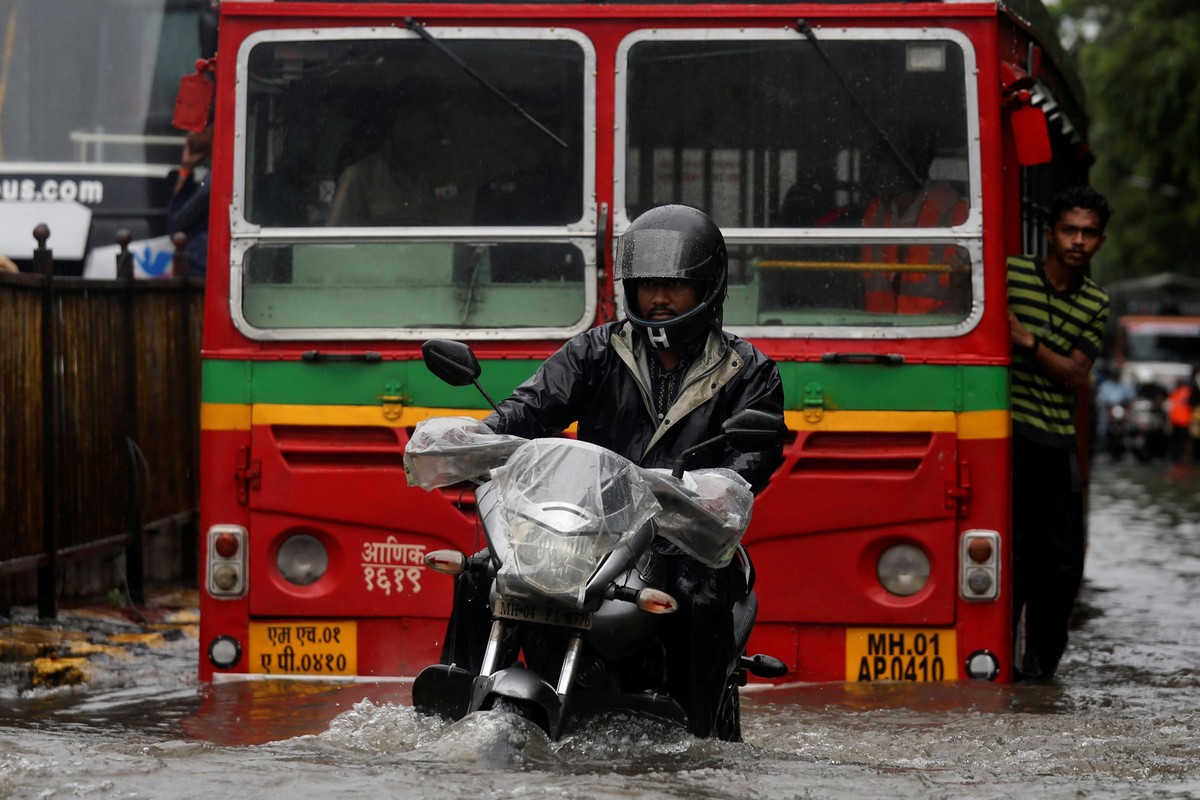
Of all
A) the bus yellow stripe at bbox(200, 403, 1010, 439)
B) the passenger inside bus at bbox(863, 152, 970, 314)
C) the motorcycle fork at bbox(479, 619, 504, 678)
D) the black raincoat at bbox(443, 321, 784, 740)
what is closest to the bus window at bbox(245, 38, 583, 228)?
the bus yellow stripe at bbox(200, 403, 1010, 439)

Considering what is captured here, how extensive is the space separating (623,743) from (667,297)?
1203 mm

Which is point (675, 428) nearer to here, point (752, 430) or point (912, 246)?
point (752, 430)

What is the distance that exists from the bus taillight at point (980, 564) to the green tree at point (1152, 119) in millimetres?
27475

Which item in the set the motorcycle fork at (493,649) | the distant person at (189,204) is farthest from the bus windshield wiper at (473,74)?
the distant person at (189,204)

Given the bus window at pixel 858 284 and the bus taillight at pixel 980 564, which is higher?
the bus window at pixel 858 284

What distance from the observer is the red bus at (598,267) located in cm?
695

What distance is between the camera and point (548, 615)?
4.62 metres

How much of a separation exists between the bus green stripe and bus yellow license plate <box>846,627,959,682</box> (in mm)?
794

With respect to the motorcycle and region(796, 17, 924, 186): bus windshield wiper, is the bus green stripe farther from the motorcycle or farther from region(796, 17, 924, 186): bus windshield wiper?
the motorcycle

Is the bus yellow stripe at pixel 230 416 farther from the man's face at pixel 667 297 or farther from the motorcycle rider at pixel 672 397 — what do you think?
the man's face at pixel 667 297

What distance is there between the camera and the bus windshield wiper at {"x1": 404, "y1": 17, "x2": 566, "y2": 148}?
6.92 metres

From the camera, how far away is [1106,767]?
5.91 metres

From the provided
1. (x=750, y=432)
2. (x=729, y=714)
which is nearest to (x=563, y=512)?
(x=750, y=432)

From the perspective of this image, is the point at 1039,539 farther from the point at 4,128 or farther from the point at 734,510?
the point at 4,128
